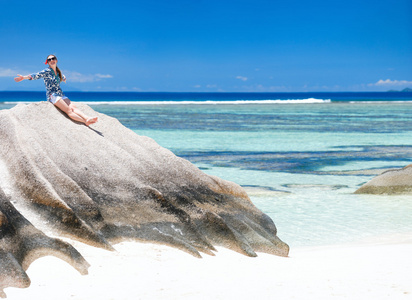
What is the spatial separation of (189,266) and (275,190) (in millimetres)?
7017

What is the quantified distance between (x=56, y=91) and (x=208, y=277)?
11.9 ft

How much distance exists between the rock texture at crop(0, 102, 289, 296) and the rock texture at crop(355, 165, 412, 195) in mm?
5138

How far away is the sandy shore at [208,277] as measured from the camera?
4871mm

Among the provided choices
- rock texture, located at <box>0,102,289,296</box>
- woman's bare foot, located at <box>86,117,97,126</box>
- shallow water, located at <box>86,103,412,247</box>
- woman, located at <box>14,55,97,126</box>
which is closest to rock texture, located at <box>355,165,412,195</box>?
shallow water, located at <box>86,103,412,247</box>

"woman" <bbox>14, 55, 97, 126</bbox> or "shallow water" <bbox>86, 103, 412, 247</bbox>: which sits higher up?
"woman" <bbox>14, 55, 97, 126</bbox>

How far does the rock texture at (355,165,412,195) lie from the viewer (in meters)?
11.6

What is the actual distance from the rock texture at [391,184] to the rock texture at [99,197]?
5138mm

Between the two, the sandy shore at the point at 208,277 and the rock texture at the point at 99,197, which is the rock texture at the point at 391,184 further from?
the sandy shore at the point at 208,277

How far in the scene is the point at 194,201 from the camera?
22.2 ft

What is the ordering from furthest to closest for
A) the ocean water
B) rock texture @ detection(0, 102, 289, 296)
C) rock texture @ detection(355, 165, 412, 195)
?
1. rock texture @ detection(355, 165, 412, 195)
2. the ocean water
3. rock texture @ detection(0, 102, 289, 296)

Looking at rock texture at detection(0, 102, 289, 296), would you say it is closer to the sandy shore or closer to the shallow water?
the sandy shore

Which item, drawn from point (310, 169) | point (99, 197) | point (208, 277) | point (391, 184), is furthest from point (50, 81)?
point (310, 169)

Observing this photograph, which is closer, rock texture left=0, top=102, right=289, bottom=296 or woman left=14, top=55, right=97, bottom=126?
rock texture left=0, top=102, right=289, bottom=296

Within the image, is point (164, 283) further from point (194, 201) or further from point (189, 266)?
point (194, 201)
